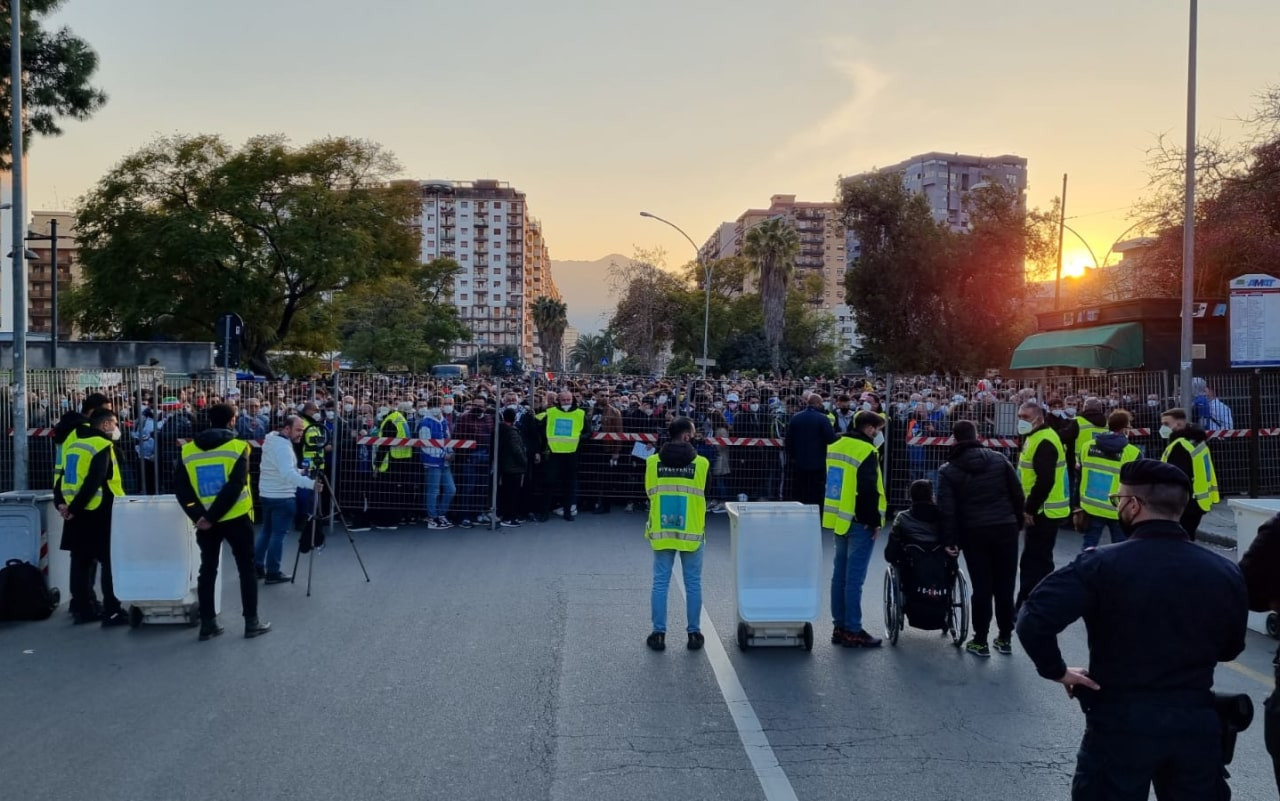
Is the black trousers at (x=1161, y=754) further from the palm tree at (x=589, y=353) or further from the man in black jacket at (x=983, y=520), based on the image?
the palm tree at (x=589, y=353)

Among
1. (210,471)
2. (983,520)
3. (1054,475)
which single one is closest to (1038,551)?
(1054,475)

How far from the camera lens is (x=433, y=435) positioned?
14086 millimetres

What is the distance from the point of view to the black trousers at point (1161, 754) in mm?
3143

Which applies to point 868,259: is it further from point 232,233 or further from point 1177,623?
point 1177,623

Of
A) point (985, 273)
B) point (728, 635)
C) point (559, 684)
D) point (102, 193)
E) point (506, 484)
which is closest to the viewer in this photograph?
point (559, 684)

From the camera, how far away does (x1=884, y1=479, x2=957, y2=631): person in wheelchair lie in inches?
281

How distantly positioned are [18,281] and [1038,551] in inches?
540

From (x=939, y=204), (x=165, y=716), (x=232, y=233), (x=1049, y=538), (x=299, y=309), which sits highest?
(x=939, y=204)

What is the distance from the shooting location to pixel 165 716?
5859 mm

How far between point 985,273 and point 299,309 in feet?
99.0

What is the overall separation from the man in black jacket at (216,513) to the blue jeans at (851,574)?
4563 millimetres

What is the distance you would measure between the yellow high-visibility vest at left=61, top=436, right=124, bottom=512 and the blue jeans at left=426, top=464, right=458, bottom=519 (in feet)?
18.8

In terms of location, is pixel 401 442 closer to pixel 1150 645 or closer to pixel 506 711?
pixel 506 711

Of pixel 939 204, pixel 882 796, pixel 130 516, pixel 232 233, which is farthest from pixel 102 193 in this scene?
pixel 939 204
